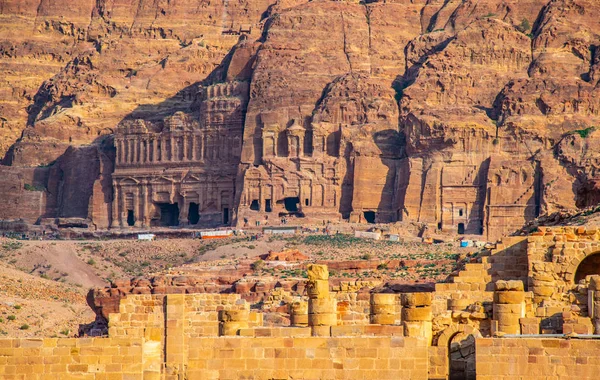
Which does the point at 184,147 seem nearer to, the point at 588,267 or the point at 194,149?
the point at 194,149

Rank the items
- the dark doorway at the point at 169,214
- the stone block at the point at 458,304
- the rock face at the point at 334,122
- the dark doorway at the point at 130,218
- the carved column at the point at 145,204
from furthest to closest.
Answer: the dark doorway at the point at 169,214, the dark doorway at the point at 130,218, the carved column at the point at 145,204, the rock face at the point at 334,122, the stone block at the point at 458,304

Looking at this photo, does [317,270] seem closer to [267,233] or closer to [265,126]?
[267,233]

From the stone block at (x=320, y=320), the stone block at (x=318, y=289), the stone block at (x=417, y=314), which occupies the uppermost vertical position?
the stone block at (x=318, y=289)

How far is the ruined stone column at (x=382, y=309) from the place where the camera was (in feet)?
62.6

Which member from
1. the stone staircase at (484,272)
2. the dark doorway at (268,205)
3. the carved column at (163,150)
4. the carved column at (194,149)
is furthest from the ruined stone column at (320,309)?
the carved column at (163,150)

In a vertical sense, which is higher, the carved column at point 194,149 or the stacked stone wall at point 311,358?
the carved column at point 194,149

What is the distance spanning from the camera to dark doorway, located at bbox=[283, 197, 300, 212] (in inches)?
4643

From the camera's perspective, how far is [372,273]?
67.5m

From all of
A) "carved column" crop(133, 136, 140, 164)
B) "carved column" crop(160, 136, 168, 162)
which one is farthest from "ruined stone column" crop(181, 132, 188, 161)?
"carved column" crop(133, 136, 140, 164)

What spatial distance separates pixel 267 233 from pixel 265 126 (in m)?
14.0

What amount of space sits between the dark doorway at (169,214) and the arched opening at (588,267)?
327ft

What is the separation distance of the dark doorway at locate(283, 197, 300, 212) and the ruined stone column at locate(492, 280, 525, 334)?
97.1m

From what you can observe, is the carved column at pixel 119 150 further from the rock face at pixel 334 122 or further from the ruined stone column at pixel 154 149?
the ruined stone column at pixel 154 149

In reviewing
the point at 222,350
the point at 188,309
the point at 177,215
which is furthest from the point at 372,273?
the point at 177,215
